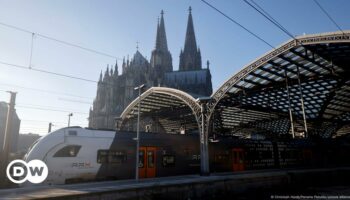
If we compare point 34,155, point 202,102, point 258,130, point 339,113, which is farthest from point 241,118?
point 34,155

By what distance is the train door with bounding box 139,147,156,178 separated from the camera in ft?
57.9

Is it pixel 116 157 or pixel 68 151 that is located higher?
pixel 68 151

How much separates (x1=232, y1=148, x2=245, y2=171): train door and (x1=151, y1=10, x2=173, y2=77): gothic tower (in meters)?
56.9

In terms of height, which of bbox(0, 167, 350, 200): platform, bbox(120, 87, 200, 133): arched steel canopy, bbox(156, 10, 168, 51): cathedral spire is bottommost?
bbox(0, 167, 350, 200): platform

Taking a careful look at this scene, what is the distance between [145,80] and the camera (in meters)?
74.6

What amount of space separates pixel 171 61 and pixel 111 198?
80.1 metres

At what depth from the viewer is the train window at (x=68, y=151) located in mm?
14619

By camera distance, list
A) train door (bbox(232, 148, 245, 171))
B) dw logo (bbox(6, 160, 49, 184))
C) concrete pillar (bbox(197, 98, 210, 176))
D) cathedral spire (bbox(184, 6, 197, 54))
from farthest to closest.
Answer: cathedral spire (bbox(184, 6, 197, 54)) < train door (bbox(232, 148, 245, 171)) < concrete pillar (bbox(197, 98, 210, 176)) < dw logo (bbox(6, 160, 49, 184))

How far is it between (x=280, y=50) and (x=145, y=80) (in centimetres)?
5613

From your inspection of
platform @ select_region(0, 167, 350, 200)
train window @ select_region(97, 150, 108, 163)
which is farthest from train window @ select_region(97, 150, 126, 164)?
platform @ select_region(0, 167, 350, 200)

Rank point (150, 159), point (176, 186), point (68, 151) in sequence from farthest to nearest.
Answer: point (150, 159) → point (68, 151) → point (176, 186)

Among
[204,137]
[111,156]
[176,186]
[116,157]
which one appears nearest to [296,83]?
[204,137]

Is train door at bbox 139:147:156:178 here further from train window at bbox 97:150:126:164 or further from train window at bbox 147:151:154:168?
train window at bbox 97:150:126:164

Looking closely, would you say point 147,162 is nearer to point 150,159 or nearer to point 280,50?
point 150,159
